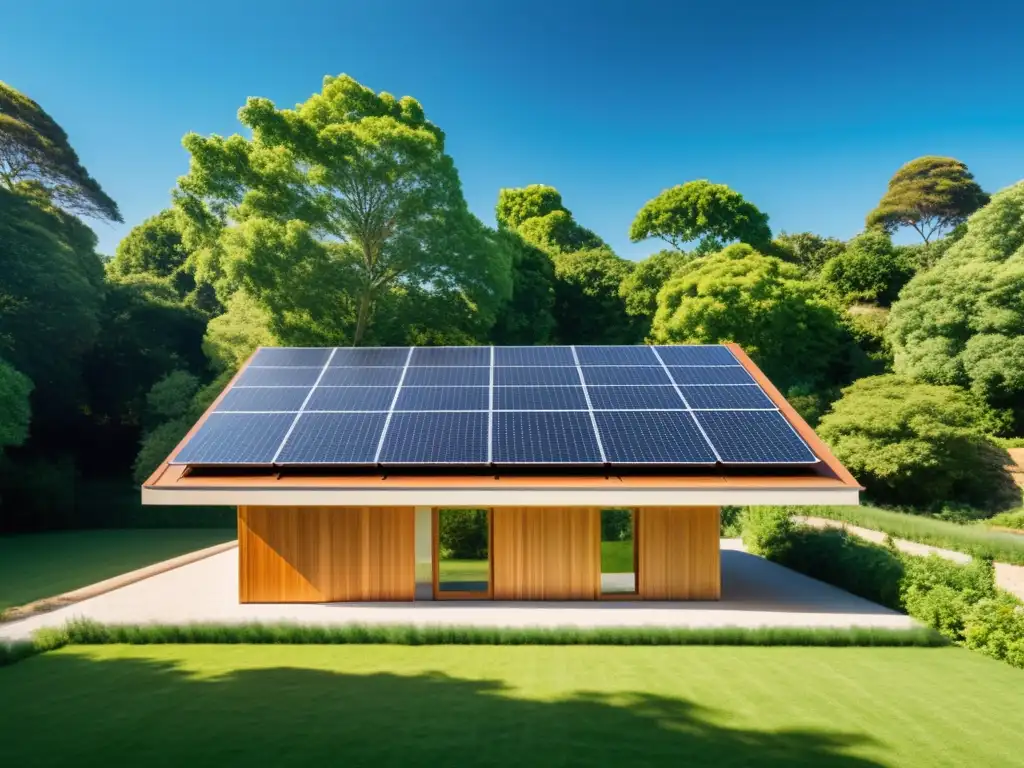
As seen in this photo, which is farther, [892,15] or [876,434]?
[892,15]

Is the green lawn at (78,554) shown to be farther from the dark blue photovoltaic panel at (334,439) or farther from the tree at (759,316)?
the tree at (759,316)

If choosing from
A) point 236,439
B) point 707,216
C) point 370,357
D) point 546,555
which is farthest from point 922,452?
point 707,216

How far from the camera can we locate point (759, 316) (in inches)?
1352

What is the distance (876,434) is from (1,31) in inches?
1619

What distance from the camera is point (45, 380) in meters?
34.5

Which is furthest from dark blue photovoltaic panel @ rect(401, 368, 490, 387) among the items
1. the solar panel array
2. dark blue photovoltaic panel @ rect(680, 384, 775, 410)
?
dark blue photovoltaic panel @ rect(680, 384, 775, 410)

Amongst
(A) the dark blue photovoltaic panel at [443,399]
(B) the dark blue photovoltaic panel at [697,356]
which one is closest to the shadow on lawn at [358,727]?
(A) the dark blue photovoltaic panel at [443,399]

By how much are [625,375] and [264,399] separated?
821 cm

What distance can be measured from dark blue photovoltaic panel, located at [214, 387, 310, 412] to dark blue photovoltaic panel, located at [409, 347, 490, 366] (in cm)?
300

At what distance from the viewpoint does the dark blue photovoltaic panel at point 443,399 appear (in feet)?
49.3

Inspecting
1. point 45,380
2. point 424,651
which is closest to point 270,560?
point 424,651

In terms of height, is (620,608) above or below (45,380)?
below

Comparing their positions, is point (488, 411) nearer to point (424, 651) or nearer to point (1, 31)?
point (424, 651)

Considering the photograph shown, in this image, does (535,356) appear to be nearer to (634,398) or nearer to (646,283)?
(634,398)
